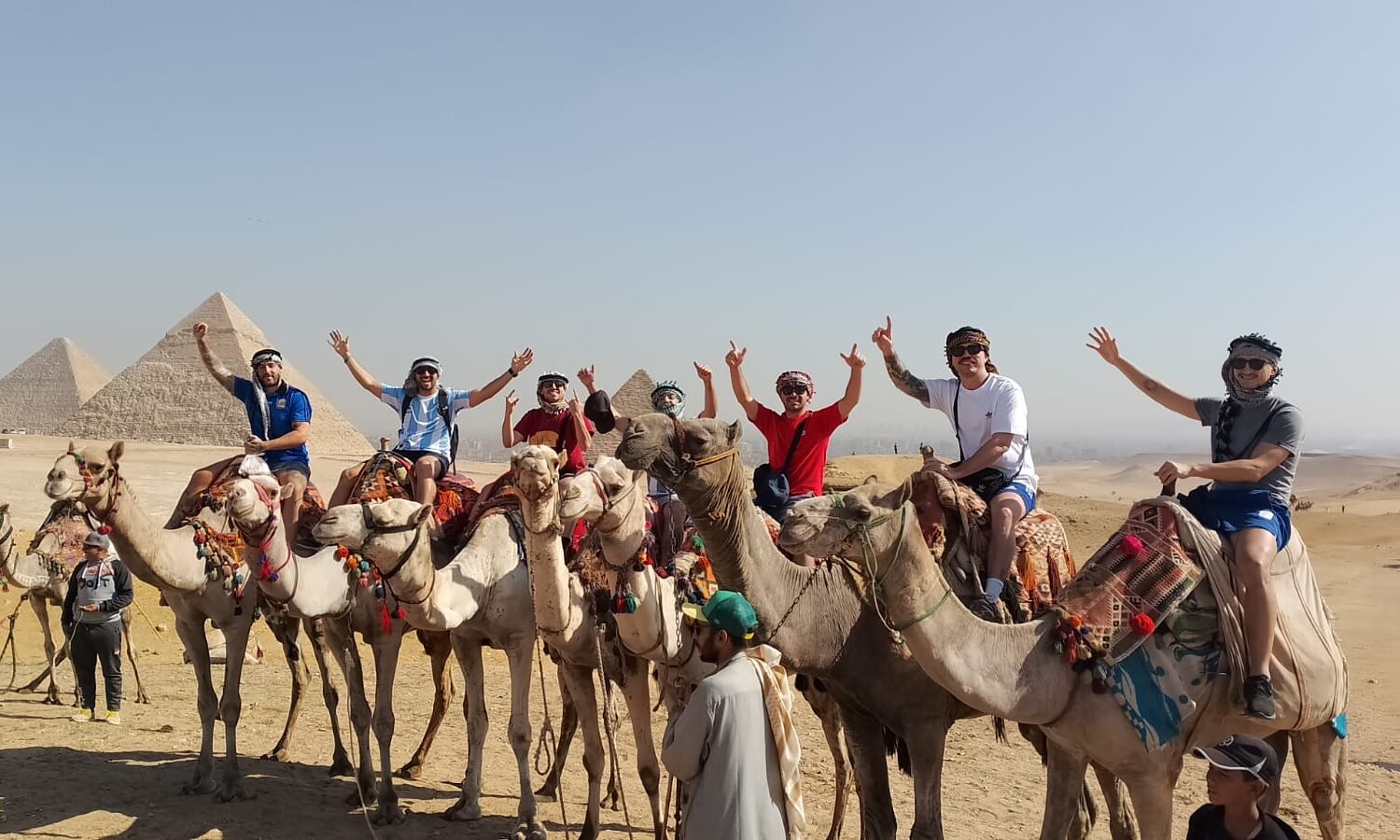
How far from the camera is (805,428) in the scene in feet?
21.1

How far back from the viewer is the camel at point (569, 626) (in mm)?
5148

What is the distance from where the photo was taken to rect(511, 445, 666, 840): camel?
5.15 meters

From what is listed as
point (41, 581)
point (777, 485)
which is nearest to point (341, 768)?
point (777, 485)

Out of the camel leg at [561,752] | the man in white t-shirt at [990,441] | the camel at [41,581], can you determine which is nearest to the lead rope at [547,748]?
the camel leg at [561,752]

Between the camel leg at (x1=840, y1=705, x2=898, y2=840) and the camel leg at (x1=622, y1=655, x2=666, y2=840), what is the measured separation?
1.19 meters

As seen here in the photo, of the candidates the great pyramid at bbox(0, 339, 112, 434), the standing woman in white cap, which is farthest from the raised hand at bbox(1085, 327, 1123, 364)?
the great pyramid at bbox(0, 339, 112, 434)

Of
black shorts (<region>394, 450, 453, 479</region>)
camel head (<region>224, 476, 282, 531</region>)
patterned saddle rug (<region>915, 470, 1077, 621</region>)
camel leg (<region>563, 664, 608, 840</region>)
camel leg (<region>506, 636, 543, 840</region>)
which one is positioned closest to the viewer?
patterned saddle rug (<region>915, 470, 1077, 621</region>)

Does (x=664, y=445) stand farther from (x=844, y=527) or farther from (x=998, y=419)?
(x=998, y=419)

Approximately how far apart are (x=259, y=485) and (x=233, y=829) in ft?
7.43

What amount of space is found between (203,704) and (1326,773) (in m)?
7.06

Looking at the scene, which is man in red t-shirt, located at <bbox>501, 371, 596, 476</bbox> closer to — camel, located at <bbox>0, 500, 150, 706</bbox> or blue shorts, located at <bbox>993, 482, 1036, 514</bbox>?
blue shorts, located at <bbox>993, 482, 1036, 514</bbox>

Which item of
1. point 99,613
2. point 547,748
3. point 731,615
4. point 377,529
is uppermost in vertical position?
point 377,529

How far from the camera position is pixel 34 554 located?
11.0 m

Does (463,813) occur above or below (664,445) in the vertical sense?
below
